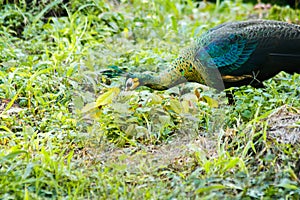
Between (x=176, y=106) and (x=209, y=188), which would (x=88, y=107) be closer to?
(x=176, y=106)

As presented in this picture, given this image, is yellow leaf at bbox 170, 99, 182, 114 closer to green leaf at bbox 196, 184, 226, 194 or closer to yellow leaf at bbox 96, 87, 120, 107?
yellow leaf at bbox 96, 87, 120, 107

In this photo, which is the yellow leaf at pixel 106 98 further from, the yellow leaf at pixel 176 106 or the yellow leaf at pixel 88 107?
the yellow leaf at pixel 176 106

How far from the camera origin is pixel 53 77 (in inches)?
206

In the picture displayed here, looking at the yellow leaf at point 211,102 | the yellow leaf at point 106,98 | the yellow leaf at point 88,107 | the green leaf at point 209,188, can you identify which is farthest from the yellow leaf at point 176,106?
the green leaf at point 209,188

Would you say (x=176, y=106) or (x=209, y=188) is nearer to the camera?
(x=209, y=188)

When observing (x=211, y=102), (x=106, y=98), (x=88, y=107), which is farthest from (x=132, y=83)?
(x=211, y=102)

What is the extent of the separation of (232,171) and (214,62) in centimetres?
122

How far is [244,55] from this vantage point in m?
4.67

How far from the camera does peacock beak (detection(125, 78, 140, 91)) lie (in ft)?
16.0

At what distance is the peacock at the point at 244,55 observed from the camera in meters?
4.67

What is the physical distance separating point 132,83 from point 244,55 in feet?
3.09

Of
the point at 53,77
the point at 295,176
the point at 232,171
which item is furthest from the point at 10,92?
the point at 295,176

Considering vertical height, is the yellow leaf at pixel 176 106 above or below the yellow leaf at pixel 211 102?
above

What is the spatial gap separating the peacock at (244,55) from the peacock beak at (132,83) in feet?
1.34
